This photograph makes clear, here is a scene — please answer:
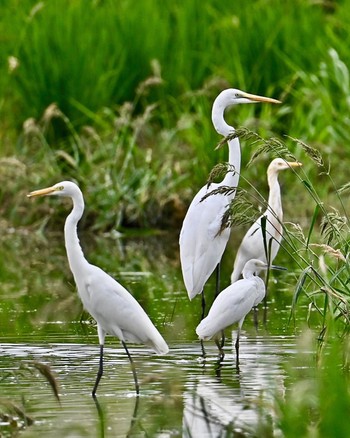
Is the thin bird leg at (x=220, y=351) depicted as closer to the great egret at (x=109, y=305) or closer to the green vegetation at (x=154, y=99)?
the great egret at (x=109, y=305)

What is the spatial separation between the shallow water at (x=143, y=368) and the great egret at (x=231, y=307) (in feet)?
0.65

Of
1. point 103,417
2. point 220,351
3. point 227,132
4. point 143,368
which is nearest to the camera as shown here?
point 103,417

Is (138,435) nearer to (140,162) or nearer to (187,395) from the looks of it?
(187,395)

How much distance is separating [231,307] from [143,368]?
0.68 metres

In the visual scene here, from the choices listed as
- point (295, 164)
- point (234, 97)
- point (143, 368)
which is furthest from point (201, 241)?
point (143, 368)

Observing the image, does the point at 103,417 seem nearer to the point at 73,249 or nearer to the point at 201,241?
the point at 73,249

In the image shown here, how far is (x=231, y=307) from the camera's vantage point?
782cm

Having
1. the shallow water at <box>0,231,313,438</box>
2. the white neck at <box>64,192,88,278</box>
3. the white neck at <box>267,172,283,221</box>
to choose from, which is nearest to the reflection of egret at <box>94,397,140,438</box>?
the shallow water at <box>0,231,313,438</box>

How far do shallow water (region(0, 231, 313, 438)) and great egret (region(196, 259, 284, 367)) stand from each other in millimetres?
199

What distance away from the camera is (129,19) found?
17.0 meters

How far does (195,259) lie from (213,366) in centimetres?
134

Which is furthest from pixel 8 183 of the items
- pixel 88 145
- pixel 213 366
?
pixel 213 366

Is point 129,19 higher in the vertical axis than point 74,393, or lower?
higher

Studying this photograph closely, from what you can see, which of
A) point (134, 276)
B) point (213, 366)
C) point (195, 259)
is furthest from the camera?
point (134, 276)
